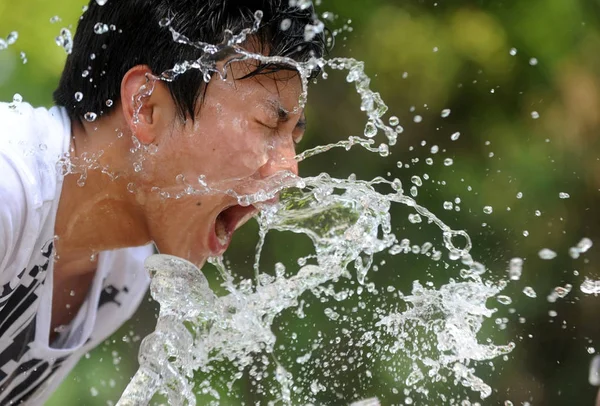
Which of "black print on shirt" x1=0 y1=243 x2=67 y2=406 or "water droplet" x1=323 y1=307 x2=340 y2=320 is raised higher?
"black print on shirt" x1=0 y1=243 x2=67 y2=406

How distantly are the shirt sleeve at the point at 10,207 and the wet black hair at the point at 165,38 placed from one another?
237 millimetres

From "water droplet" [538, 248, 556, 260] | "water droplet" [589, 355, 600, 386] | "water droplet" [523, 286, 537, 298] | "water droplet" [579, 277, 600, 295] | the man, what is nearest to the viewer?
the man

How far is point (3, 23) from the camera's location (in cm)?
293

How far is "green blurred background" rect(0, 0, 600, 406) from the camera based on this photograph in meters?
3.18

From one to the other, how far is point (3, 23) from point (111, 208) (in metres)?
1.63

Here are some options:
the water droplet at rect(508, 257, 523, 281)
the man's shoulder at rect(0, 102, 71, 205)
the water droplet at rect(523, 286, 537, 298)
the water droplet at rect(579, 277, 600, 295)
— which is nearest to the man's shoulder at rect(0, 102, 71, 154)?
the man's shoulder at rect(0, 102, 71, 205)

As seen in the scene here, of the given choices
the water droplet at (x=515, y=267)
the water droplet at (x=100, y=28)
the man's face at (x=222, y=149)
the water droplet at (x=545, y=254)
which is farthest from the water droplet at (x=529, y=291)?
the water droplet at (x=100, y=28)

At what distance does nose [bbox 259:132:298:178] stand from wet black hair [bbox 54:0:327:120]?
0.13 metres

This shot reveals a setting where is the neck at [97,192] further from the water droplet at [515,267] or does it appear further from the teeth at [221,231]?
the water droplet at [515,267]

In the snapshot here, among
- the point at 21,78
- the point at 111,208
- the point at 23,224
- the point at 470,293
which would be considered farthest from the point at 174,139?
the point at 21,78

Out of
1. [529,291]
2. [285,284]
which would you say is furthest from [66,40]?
[529,291]

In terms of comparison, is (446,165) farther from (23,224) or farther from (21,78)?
(23,224)

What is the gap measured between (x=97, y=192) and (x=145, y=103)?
18cm

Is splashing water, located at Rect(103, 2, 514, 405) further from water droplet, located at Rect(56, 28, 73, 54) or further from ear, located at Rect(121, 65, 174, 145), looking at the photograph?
water droplet, located at Rect(56, 28, 73, 54)
